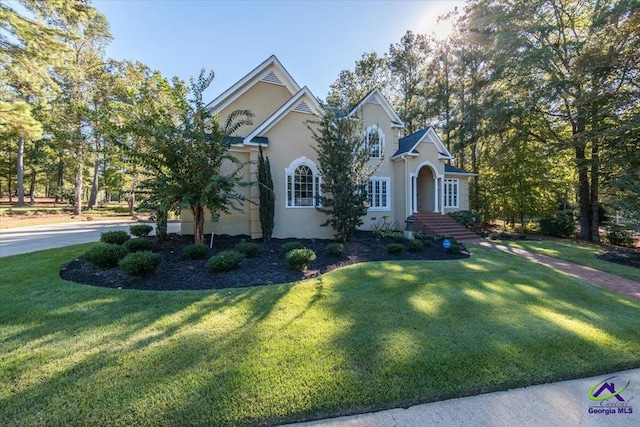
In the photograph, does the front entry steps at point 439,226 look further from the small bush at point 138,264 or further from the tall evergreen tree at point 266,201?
the small bush at point 138,264

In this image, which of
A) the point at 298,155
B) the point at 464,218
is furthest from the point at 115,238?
the point at 464,218

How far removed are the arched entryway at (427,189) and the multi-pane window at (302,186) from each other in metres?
6.65

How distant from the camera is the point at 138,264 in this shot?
19.4 feet

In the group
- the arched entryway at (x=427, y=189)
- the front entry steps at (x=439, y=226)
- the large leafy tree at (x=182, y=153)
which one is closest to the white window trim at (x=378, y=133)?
the arched entryway at (x=427, y=189)

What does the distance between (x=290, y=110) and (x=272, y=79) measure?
3.16 meters

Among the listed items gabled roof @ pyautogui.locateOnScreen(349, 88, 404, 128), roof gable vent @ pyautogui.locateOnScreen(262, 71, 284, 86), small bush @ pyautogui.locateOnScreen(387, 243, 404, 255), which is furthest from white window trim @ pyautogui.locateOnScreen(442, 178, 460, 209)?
roof gable vent @ pyautogui.locateOnScreen(262, 71, 284, 86)

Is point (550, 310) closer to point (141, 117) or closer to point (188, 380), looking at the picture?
point (188, 380)

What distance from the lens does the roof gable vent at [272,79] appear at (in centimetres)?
1313

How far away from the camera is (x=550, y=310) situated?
16.2ft

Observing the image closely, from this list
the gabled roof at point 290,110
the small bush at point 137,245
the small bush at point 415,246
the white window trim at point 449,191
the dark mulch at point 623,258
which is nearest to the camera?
the small bush at point 137,245

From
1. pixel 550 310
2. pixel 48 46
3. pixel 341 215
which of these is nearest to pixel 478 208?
pixel 341 215

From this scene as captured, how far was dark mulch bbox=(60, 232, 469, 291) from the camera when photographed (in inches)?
235

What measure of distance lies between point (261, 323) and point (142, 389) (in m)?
1.73

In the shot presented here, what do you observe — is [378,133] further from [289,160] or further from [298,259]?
[298,259]
